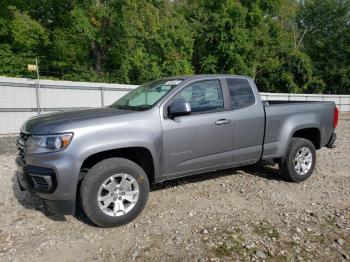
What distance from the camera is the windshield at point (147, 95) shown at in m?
4.33

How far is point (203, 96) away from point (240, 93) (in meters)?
0.73

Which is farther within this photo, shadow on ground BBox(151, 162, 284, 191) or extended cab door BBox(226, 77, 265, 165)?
shadow on ground BBox(151, 162, 284, 191)

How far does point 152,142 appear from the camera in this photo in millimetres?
3980

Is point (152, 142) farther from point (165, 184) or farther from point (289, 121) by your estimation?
point (289, 121)

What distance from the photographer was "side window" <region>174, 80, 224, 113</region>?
174 inches

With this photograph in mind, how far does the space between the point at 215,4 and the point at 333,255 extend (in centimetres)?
2843

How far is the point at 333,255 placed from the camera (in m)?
3.21

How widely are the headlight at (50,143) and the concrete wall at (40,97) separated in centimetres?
917

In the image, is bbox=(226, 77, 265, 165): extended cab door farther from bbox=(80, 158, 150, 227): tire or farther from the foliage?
the foliage

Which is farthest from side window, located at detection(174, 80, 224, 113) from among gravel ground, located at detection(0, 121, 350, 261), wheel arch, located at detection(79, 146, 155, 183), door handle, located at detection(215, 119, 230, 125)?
gravel ground, located at detection(0, 121, 350, 261)

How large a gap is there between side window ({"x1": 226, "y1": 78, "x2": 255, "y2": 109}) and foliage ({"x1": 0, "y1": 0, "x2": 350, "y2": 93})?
17407 mm

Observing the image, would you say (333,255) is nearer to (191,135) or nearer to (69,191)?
(191,135)

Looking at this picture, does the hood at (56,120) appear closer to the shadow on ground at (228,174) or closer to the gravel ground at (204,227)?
the gravel ground at (204,227)

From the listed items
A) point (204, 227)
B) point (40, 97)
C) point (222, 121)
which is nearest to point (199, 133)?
point (222, 121)
